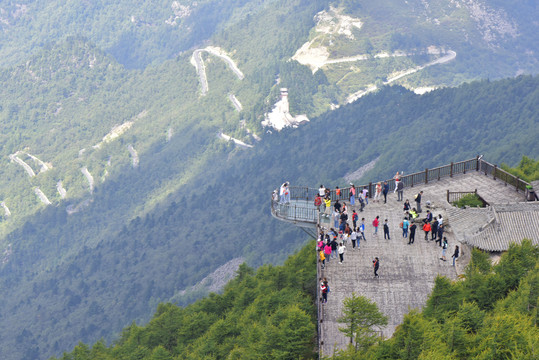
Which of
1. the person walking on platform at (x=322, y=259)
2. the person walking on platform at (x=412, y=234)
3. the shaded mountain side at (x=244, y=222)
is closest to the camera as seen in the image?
the person walking on platform at (x=322, y=259)

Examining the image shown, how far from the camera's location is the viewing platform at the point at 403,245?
49.4 m

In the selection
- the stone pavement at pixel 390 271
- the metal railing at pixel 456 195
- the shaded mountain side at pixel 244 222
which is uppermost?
the metal railing at pixel 456 195

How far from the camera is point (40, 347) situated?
162 m

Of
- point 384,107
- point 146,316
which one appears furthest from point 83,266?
point 384,107

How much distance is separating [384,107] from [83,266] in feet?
283

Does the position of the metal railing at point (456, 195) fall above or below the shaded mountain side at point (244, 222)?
above

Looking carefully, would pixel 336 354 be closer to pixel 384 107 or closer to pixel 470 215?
pixel 470 215

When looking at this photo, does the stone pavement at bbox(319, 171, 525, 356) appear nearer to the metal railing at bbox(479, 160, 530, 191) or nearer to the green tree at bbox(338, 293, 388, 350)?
the metal railing at bbox(479, 160, 530, 191)

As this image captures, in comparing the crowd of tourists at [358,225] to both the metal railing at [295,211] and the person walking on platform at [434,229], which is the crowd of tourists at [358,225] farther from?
the metal railing at [295,211]

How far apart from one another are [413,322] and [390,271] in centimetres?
1423

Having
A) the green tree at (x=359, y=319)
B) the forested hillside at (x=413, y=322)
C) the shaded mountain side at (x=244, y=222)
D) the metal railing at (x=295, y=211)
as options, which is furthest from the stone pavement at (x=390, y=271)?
the shaded mountain side at (x=244, y=222)

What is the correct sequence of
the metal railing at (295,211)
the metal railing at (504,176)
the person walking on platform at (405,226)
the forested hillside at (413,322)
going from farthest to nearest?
the metal railing at (504,176), the metal railing at (295,211), the person walking on platform at (405,226), the forested hillside at (413,322)

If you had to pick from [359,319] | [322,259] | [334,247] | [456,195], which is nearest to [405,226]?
[334,247]

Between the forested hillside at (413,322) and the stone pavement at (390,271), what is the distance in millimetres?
1922
